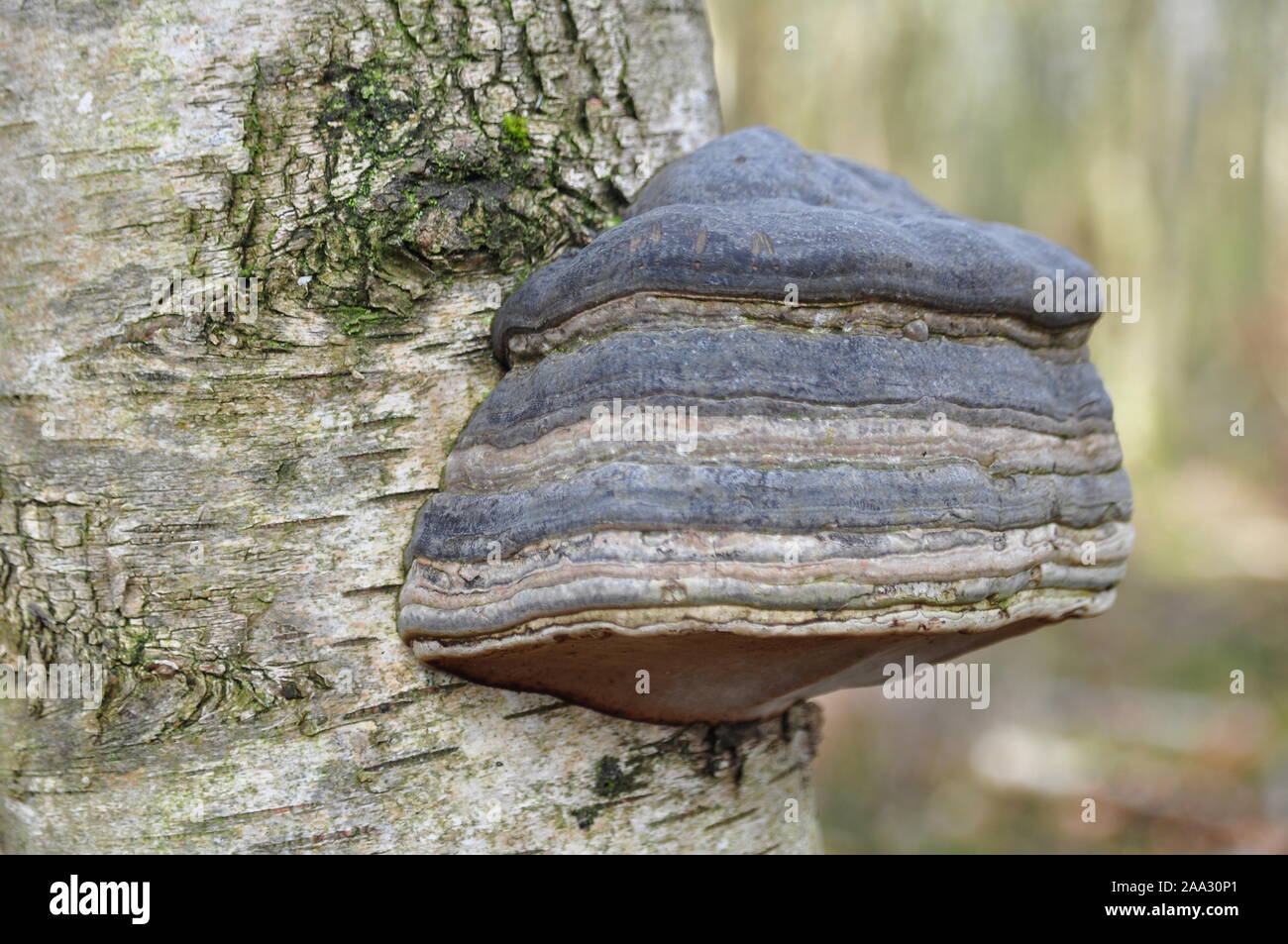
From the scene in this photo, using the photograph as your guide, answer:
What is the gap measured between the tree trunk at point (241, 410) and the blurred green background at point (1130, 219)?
660cm

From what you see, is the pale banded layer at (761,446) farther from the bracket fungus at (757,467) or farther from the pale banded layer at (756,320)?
the pale banded layer at (756,320)

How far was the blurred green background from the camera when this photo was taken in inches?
341

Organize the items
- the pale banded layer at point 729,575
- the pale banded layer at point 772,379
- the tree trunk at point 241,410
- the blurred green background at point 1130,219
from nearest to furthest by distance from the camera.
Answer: the pale banded layer at point 729,575 < the pale banded layer at point 772,379 < the tree trunk at point 241,410 < the blurred green background at point 1130,219

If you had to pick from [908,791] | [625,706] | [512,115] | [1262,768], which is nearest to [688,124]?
[512,115]

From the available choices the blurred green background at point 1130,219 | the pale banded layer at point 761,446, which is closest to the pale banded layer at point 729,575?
the pale banded layer at point 761,446

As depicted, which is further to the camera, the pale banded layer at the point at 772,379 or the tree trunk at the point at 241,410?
the tree trunk at the point at 241,410

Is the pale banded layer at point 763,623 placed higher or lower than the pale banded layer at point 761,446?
lower

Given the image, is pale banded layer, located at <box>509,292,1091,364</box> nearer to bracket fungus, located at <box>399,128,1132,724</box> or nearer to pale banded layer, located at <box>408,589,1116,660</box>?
bracket fungus, located at <box>399,128,1132,724</box>

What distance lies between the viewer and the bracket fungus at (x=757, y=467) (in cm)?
153

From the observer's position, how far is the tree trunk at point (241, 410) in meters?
1.78

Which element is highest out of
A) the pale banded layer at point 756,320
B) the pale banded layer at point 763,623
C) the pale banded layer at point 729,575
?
the pale banded layer at point 756,320

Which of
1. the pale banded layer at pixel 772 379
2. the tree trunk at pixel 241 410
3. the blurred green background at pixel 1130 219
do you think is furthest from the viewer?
the blurred green background at pixel 1130 219

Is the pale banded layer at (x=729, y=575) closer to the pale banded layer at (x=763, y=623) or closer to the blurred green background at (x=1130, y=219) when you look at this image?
the pale banded layer at (x=763, y=623)

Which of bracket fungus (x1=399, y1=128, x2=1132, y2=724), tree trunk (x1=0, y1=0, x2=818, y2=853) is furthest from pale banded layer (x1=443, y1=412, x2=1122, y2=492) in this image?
tree trunk (x1=0, y1=0, x2=818, y2=853)
